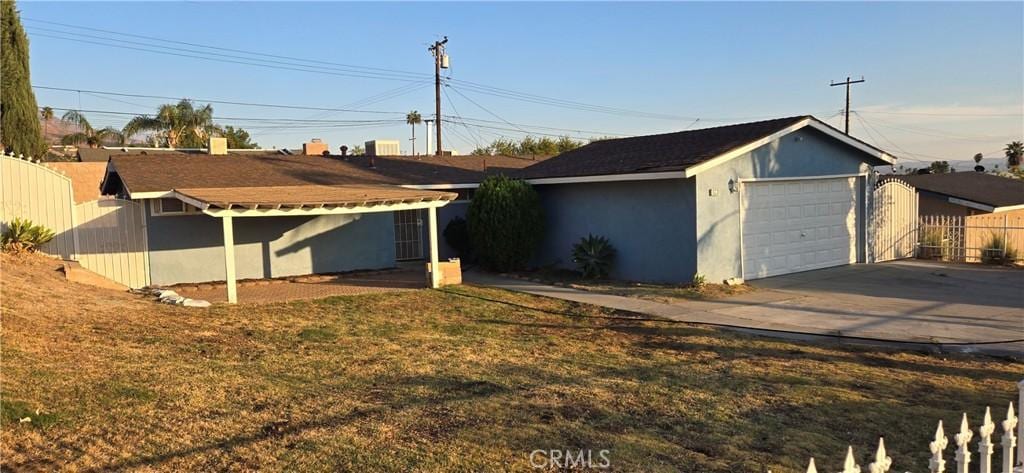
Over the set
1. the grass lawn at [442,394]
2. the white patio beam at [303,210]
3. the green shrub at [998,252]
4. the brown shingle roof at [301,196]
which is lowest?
the grass lawn at [442,394]

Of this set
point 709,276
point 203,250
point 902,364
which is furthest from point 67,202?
point 902,364

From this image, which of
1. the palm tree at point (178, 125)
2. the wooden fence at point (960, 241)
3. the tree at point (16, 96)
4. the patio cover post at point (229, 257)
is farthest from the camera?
the palm tree at point (178, 125)

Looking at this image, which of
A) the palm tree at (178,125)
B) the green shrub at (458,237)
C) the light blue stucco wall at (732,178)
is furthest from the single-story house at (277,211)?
the palm tree at (178,125)

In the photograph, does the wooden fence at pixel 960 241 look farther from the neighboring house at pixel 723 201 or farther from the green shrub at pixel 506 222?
the green shrub at pixel 506 222

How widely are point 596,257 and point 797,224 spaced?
482 cm

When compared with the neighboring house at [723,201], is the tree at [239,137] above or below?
above

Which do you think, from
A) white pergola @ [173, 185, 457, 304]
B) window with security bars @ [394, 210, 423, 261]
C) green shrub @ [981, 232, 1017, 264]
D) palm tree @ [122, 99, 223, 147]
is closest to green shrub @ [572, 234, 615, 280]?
white pergola @ [173, 185, 457, 304]

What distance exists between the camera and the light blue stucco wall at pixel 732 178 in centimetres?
1469

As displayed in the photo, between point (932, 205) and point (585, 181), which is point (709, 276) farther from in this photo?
point (932, 205)

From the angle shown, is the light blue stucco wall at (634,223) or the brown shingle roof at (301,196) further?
the light blue stucco wall at (634,223)

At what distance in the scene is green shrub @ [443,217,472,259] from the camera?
19906 millimetres

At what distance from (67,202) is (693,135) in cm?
1448

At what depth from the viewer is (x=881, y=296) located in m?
13.0

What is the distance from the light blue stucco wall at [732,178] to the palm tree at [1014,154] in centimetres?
4554
